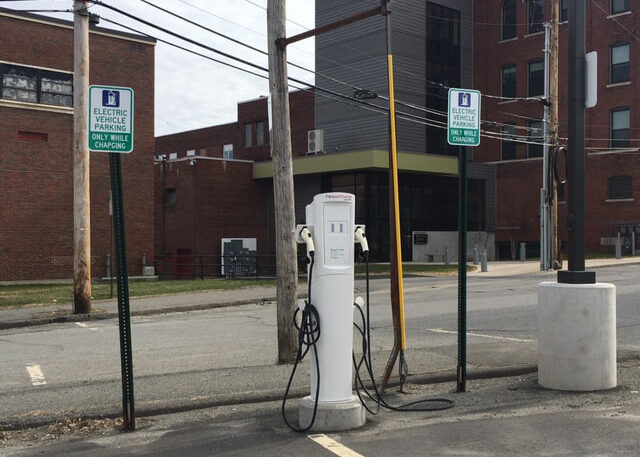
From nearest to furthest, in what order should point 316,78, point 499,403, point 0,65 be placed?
point 499,403 → point 0,65 → point 316,78

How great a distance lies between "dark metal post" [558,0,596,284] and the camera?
7.20 meters

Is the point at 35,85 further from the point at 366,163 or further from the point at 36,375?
the point at 36,375

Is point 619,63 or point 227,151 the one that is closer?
point 619,63

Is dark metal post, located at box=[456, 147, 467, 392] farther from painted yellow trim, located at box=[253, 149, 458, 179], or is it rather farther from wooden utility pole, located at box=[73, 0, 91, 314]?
painted yellow trim, located at box=[253, 149, 458, 179]

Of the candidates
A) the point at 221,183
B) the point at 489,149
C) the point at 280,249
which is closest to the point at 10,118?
the point at 221,183

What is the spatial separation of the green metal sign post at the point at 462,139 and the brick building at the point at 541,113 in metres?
36.0

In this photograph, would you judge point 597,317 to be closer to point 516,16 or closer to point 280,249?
point 280,249

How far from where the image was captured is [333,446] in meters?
5.34

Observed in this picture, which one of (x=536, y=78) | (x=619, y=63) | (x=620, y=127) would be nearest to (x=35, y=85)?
(x=536, y=78)

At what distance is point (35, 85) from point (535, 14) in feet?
103

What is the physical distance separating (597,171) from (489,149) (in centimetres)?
797

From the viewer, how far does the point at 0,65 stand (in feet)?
94.4

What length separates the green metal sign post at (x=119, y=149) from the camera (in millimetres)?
5824

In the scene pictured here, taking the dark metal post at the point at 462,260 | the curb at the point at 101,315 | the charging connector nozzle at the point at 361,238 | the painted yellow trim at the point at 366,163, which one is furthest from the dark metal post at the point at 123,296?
the painted yellow trim at the point at 366,163
